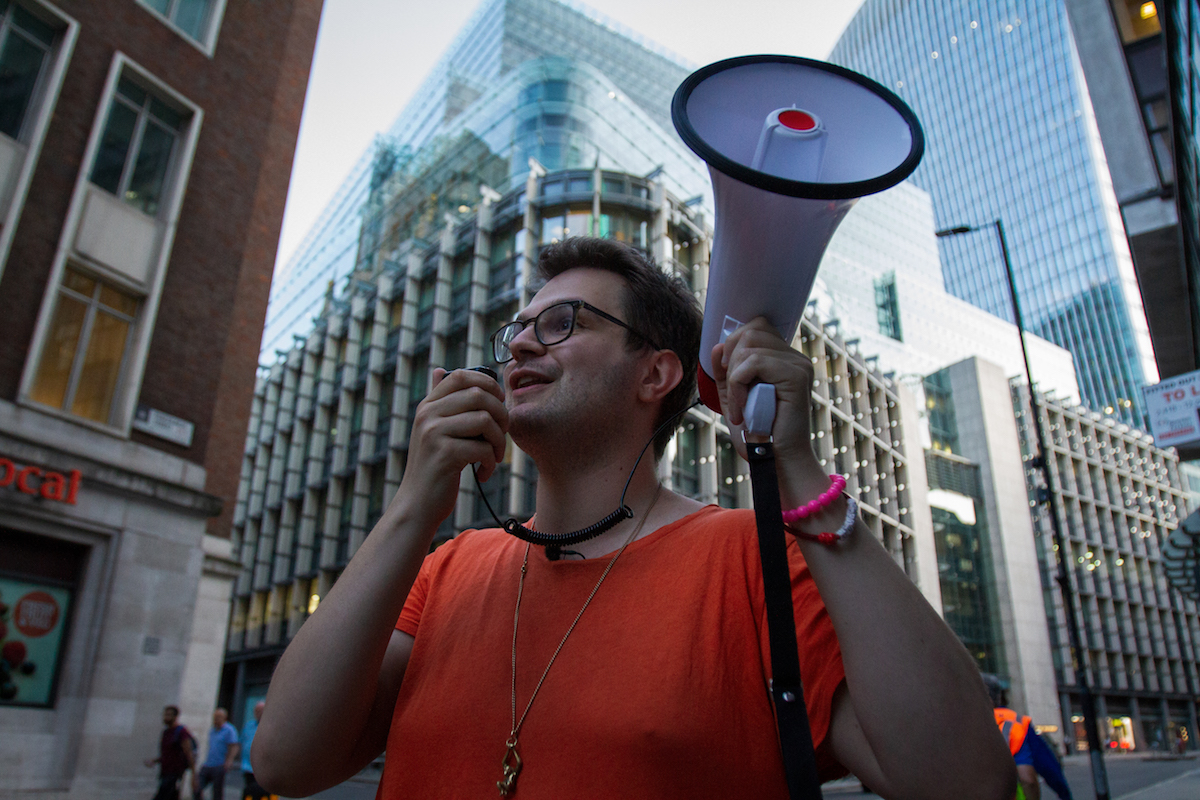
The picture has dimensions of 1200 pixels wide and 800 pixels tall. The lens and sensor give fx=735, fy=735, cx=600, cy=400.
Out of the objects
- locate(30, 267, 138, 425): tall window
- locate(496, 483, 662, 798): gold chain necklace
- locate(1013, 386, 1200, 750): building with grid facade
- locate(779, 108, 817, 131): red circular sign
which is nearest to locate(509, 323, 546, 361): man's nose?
locate(496, 483, 662, 798): gold chain necklace

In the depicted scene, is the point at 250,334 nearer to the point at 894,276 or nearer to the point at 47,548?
the point at 47,548

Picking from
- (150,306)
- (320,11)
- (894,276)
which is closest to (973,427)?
(894,276)

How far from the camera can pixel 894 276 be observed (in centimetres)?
6800

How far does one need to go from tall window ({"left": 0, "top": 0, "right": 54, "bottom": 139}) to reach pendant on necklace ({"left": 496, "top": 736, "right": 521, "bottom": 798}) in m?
14.2

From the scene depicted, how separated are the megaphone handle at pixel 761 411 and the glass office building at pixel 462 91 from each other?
4193 centimetres

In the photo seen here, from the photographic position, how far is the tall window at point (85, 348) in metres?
11.7

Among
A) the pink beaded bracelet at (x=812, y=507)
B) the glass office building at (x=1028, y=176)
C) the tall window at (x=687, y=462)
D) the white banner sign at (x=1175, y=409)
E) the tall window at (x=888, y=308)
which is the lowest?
the pink beaded bracelet at (x=812, y=507)

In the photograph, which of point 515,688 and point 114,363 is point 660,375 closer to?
point 515,688

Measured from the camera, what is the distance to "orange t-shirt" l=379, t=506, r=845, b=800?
1.28m

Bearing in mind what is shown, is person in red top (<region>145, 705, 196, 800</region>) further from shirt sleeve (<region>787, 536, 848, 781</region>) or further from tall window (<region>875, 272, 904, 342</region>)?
tall window (<region>875, 272, 904, 342</region>)

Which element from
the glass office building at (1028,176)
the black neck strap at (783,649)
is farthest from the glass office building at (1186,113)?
the glass office building at (1028,176)

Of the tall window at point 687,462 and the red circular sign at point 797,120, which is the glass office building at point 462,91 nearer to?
the tall window at point 687,462

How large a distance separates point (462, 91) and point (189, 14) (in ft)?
113

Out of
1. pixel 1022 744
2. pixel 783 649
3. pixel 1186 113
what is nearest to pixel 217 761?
pixel 1022 744
